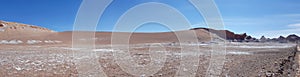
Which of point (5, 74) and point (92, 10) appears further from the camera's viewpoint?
point (5, 74)

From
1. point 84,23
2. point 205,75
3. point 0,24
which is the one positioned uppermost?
point 0,24

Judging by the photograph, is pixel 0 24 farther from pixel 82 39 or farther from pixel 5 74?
pixel 5 74

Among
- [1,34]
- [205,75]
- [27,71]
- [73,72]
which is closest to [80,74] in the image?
[73,72]

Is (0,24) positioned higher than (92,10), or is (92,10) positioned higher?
(0,24)

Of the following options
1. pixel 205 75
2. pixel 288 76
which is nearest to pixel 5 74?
pixel 205 75

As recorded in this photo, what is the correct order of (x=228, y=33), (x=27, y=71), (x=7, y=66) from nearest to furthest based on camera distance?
(x=27, y=71) < (x=7, y=66) < (x=228, y=33)

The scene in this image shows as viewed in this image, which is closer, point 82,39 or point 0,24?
point 82,39

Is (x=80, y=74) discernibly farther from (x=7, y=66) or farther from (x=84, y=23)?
(x=7, y=66)

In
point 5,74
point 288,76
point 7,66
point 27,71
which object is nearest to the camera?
point 288,76

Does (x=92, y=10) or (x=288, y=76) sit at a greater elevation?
(x=92, y=10)
